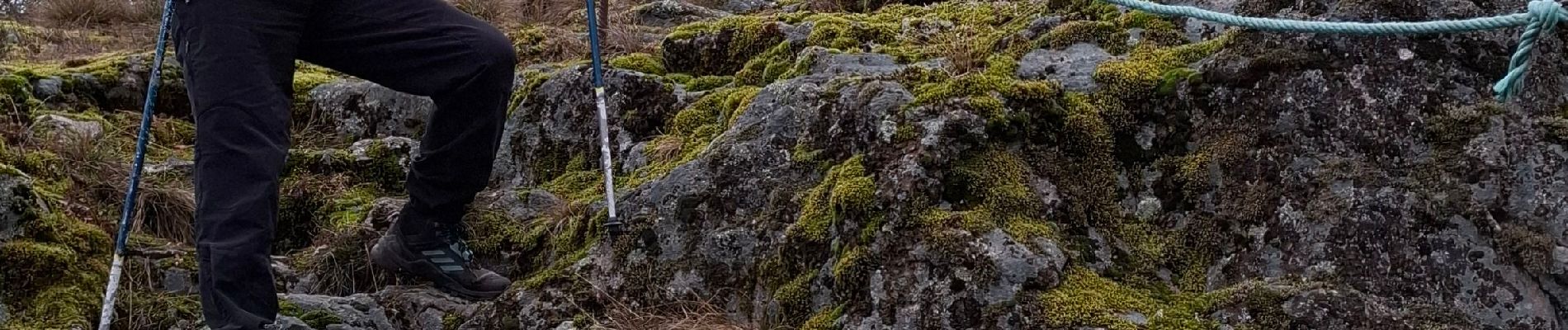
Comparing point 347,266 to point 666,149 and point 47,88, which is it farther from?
point 47,88

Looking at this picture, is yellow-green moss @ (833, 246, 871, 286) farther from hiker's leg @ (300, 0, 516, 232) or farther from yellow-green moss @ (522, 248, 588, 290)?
hiker's leg @ (300, 0, 516, 232)

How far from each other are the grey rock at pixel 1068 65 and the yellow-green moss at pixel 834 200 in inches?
36.8

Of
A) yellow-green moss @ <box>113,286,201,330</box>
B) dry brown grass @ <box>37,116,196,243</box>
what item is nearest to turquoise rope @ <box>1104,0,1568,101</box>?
yellow-green moss @ <box>113,286,201,330</box>

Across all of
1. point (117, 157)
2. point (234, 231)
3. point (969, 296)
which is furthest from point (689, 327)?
point (117, 157)

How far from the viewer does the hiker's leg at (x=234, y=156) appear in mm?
3693

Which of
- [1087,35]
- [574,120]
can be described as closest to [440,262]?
[574,120]

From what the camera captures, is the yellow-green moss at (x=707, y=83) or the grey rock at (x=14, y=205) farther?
the yellow-green moss at (x=707, y=83)

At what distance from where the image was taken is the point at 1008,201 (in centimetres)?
384

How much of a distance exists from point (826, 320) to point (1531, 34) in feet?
7.90

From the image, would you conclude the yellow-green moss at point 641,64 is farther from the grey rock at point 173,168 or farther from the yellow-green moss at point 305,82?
the grey rock at point 173,168

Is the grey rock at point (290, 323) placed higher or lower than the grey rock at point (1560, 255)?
lower

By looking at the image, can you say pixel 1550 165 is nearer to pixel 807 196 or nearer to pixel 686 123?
pixel 807 196

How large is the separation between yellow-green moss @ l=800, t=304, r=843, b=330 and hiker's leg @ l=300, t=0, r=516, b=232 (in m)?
1.56

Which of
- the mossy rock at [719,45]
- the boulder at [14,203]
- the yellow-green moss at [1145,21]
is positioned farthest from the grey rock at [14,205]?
the yellow-green moss at [1145,21]
